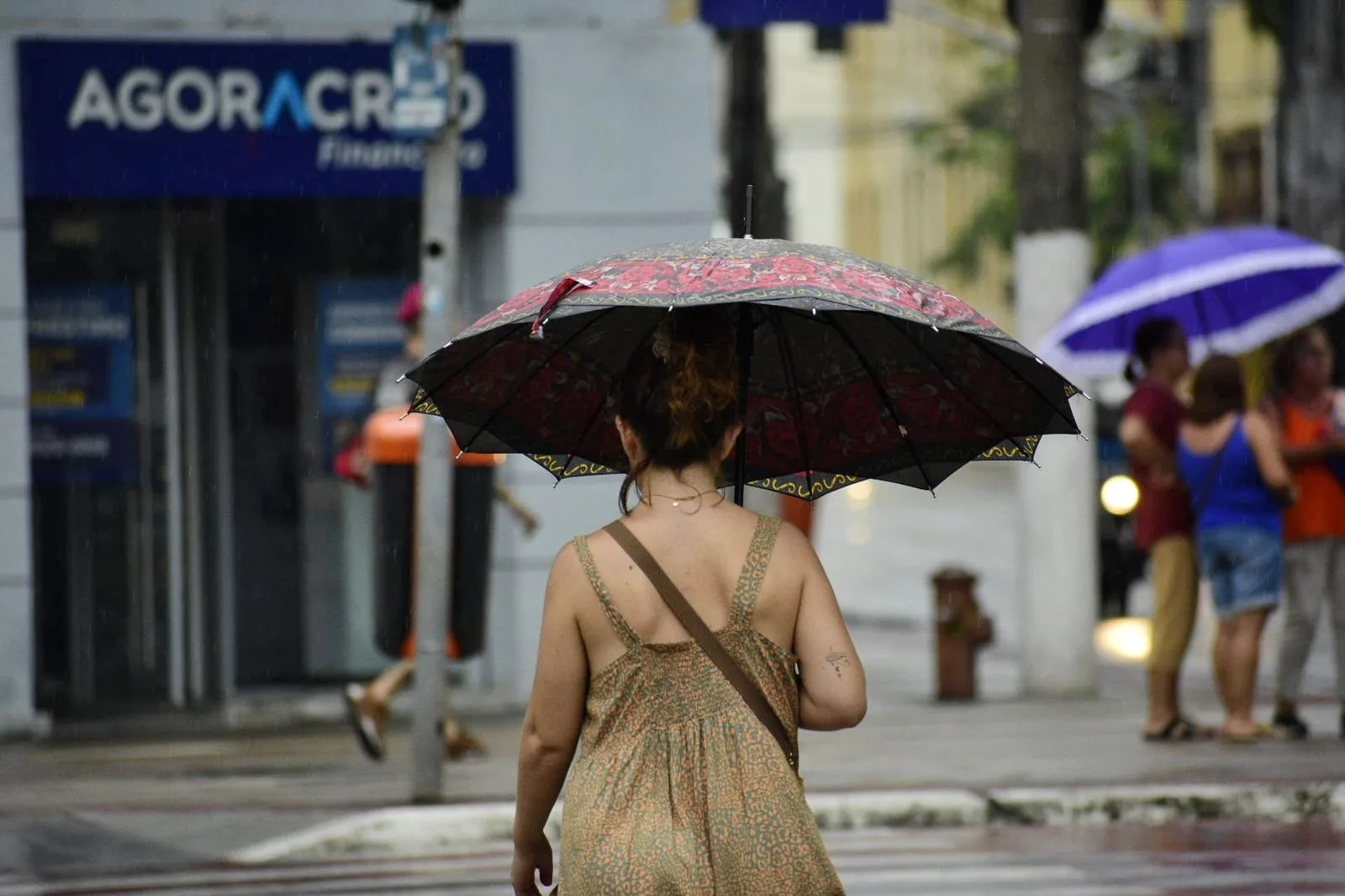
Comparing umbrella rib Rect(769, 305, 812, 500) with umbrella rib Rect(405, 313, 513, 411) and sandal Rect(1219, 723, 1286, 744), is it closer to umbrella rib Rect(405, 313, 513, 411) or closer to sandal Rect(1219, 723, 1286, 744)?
umbrella rib Rect(405, 313, 513, 411)

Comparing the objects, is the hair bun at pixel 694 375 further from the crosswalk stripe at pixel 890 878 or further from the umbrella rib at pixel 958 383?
the crosswalk stripe at pixel 890 878

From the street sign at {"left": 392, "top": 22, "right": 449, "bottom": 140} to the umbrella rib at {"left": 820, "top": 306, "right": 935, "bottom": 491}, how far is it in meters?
4.57

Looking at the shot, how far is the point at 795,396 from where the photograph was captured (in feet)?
16.0

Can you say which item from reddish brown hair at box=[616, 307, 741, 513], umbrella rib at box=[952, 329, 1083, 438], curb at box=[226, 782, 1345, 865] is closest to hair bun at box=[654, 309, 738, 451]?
reddish brown hair at box=[616, 307, 741, 513]

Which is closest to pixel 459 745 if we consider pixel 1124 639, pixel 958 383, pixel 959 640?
pixel 959 640

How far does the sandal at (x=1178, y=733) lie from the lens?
10617 millimetres

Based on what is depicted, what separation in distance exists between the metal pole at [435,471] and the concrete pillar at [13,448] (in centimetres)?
336

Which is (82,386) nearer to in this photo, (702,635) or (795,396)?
(795,396)

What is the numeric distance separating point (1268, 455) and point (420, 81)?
13.2 feet

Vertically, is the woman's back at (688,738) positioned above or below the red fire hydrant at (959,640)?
above

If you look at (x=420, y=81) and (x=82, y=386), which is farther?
(x=82, y=386)

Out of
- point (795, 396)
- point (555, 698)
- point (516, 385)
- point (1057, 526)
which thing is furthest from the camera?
point (1057, 526)

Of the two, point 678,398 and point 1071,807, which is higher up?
point 678,398

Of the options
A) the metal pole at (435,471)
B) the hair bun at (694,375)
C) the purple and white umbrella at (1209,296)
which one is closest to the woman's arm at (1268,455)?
the purple and white umbrella at (1209,296)
